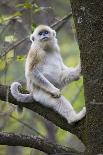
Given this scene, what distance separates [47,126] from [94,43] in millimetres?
5631

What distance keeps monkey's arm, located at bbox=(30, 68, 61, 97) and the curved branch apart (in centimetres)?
35

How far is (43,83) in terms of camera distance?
5527 millimetres

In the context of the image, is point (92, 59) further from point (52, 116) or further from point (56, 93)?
point (56, 93)

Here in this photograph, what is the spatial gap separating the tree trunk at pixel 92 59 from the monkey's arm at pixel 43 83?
1213mm

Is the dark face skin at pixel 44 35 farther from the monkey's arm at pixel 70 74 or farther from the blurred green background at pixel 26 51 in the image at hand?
the blurred green background at pixel 26 51

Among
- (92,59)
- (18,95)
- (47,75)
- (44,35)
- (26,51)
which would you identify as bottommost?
(26,51)

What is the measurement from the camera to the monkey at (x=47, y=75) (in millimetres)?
5191

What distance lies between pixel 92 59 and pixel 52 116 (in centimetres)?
78

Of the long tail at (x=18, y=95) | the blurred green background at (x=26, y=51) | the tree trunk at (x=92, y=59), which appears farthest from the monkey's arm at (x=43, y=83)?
the blurred green background at (x=26, y=51)

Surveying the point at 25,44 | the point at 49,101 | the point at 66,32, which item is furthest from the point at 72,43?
the point at 49,101

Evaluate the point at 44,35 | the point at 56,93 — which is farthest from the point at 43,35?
the point at 56,93

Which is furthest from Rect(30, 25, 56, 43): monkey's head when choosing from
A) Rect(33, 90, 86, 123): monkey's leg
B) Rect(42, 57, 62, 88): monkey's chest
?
Rect(33, 90, 86, 123): monkey's leg

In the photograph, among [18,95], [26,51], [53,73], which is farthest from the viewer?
[26,51]

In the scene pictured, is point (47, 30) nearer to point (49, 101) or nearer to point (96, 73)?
point (49, 101)
